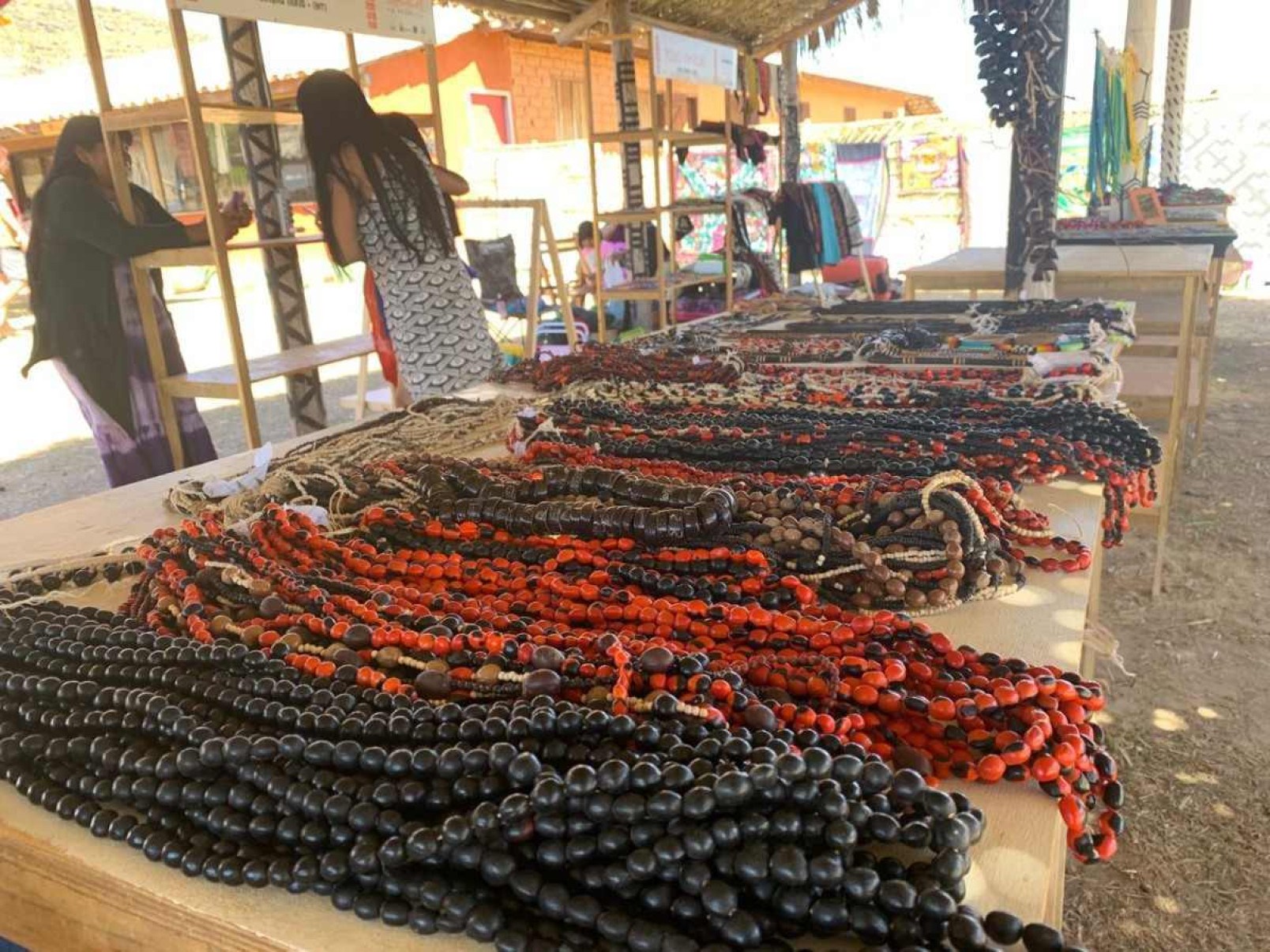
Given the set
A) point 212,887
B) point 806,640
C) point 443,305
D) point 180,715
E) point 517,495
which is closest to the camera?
point 212,887

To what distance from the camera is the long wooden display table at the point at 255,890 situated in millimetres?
799

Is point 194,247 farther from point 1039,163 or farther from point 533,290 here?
point 1039,163

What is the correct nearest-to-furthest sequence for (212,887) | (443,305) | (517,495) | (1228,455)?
(212,887) < (517,495) < (443,305) < (1228,455)

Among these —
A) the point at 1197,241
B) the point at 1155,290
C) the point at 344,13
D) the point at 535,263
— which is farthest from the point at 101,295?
the point at 1197,241

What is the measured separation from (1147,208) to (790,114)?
3619mm

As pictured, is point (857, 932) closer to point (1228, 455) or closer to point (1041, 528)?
point (1041, 528)

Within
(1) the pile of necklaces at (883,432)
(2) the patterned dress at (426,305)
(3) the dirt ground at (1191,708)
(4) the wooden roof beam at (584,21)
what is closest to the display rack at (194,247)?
(2) the patterned dress at (426,305)

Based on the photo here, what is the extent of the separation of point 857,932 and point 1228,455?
20.1 feet

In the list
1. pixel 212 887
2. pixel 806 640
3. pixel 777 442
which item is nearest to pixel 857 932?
pixel 806 640

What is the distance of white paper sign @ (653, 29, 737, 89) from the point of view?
556cm

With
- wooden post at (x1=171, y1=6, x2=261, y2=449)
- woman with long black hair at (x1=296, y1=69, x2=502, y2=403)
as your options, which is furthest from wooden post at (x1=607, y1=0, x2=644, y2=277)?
wooden post at (x1=171, y1=6, x2=261, y2=449)

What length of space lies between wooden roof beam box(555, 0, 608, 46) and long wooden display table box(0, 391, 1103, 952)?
562cm

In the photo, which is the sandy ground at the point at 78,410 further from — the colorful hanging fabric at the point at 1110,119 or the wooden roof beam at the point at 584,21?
the colorful hanging fabric at the point at 1110,119

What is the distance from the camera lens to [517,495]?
1.60m
